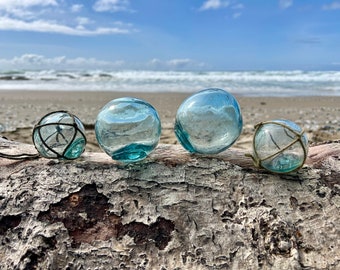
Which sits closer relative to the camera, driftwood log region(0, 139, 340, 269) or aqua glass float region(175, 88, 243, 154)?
driftwood log region(0, 139, 340, 269)

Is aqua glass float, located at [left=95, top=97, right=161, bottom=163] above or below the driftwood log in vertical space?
above

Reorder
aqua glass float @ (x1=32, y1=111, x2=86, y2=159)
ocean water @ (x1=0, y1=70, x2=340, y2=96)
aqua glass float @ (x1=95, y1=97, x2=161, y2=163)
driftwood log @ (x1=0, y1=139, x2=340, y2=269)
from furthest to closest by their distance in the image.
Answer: ocean water @ (x1=0, y1=70, x2=340, y2=96) → aqua glass float @ (x1=32, y1=111, x2=86, y2=159) → aqua glass float @ (x1=95, y1=97, x2=161, y2=163) → driftwood log @ (x1=0, y1=139, x2=340, y2=269)

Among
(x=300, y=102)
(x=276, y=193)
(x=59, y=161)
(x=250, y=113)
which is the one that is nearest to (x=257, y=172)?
(x=276, y=193)

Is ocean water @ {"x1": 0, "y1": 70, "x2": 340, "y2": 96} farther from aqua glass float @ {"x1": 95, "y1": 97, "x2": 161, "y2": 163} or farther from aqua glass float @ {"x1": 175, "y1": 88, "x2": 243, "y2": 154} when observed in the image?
aqua glass float @ {"x1": 95, "y1": 97, "x2": 161, "y2": 163}

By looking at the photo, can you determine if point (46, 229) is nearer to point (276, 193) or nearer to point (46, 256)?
point (46, 256)

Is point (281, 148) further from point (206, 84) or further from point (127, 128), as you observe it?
point (206, 84)

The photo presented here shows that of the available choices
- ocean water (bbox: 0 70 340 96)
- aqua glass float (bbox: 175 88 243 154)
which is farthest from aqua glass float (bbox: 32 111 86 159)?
ocean water (bbox: 0 70 340 96)

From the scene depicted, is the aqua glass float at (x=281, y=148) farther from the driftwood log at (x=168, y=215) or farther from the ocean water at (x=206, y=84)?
the ocean water at (x=206, y=84)
